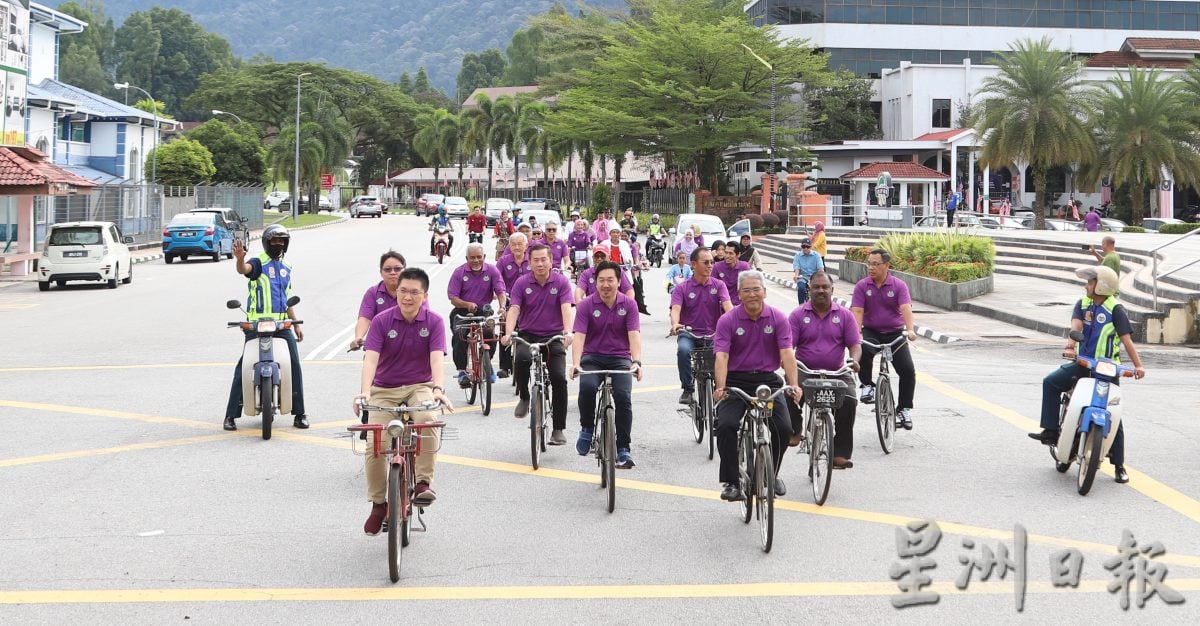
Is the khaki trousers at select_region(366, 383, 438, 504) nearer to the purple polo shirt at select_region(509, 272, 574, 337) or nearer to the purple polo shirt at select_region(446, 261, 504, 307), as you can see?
the purple polo shirt at select_region(509, 272, 574, 337)

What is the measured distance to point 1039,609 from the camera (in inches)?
263

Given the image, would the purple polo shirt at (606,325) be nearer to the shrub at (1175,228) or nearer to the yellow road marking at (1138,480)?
the yellow road marking at (1138,480)

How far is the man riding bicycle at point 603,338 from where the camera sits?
32.5 feet

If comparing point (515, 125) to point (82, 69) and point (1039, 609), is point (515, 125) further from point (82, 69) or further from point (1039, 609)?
point (1039, 609)

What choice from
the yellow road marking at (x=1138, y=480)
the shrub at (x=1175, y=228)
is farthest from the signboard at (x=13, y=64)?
the shrub at (x=1175, y=228)

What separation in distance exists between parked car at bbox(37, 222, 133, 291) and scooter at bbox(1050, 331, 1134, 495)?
25.7 meters

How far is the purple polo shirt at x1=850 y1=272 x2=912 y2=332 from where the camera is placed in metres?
12.1

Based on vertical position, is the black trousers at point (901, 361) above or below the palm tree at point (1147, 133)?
below

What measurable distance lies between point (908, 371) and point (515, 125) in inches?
3585

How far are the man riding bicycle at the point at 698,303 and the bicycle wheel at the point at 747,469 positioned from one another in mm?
3669

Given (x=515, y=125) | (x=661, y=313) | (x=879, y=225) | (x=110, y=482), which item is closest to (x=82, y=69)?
(x=515, y=125)

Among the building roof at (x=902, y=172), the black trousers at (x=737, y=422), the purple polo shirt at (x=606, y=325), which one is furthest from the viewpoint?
the building roof at (x=902, y=172)

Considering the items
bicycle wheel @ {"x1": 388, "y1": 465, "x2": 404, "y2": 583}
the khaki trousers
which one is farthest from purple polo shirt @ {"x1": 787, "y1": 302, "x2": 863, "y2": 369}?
bicycle wheel @ {"x1": 388, "y1": 465, "x2": 404, "y2": 583}

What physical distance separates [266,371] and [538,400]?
2760 mm
